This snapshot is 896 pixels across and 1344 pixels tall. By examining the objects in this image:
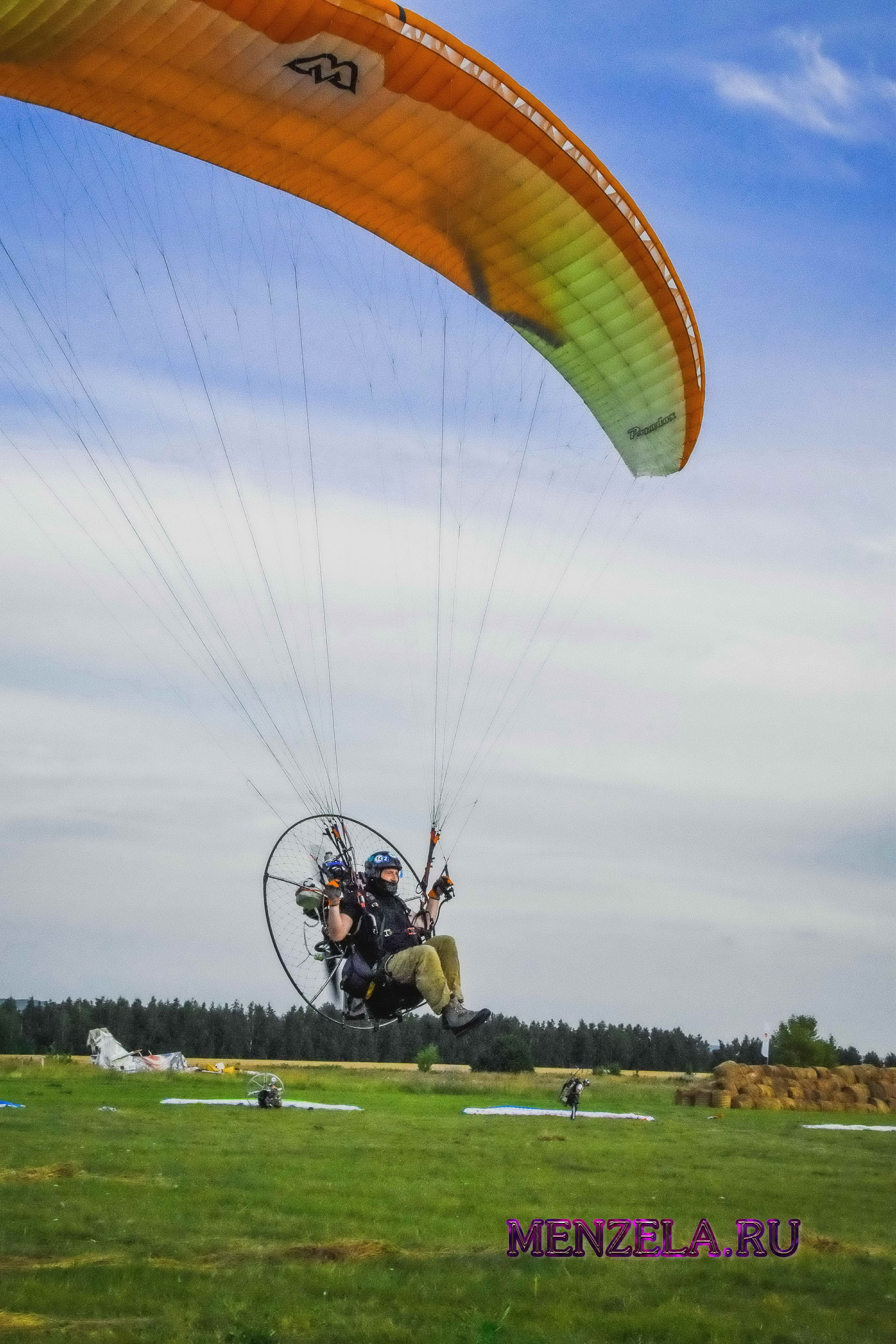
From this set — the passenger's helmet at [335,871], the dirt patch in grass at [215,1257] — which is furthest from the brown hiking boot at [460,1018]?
the dirt patch in grass at [215,1257]

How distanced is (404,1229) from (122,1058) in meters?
27.8

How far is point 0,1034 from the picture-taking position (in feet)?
192

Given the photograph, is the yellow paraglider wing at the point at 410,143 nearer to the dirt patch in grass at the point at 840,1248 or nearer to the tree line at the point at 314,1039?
the dirt patch in grass at the point at 840,1248

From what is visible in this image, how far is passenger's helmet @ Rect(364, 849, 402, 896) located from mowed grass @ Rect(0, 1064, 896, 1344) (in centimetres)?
300

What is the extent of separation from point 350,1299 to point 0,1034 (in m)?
52.4

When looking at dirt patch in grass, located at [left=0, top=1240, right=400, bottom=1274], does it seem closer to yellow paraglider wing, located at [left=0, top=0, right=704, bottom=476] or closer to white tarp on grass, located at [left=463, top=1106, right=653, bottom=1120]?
yellow paraglider wing, located at [left=0, top=0, right=704, bottom=476]

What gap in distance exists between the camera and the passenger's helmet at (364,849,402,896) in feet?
36.5

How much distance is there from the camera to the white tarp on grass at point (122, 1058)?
38.1m

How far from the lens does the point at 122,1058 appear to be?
127 ft

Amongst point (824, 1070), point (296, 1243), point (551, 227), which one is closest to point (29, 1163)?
point (296, 1243)

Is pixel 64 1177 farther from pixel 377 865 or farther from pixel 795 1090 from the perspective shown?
pixel 795 1090

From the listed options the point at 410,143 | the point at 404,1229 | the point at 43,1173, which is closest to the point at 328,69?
the point at 410,143

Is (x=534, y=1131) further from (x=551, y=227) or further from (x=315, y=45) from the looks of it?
(x=315, y=45)

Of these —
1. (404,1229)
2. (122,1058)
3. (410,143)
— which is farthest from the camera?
(122,1058)
